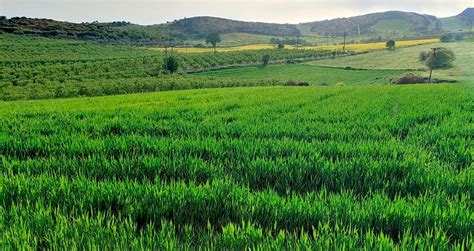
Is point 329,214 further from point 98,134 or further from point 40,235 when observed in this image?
point 98,134

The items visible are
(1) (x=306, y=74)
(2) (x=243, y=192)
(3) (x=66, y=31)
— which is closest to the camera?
(2) (x=243, y=192)

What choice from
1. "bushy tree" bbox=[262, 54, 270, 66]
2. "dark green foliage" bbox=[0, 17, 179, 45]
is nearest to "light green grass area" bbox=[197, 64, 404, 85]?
"bushy tree" bbox=[262, 54, 270, 66]

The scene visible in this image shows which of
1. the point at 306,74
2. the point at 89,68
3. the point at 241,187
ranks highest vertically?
the point at 241,187

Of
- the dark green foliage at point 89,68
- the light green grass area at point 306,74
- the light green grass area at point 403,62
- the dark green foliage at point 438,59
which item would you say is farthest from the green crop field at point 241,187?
the light green grass area at point 403,62

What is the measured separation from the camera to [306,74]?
9144cm

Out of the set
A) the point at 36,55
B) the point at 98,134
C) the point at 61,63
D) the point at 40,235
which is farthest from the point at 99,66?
the point at 40,235

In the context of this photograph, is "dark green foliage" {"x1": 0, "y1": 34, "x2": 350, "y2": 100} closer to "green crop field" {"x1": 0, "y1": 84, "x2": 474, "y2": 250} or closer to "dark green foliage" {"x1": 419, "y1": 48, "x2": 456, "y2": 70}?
"dark green foliage" {"x1": 419, "y1": 48, "x2": 456, "y2": 70}

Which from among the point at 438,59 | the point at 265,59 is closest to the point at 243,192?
the point at 438,59

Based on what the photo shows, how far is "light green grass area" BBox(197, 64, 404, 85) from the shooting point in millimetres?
81000

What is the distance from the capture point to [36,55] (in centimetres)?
9012

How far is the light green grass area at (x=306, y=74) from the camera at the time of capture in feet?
266

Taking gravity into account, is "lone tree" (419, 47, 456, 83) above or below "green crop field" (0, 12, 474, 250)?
below

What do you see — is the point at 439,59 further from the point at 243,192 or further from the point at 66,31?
the point at 66,31

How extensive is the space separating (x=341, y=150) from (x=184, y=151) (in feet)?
8.43
